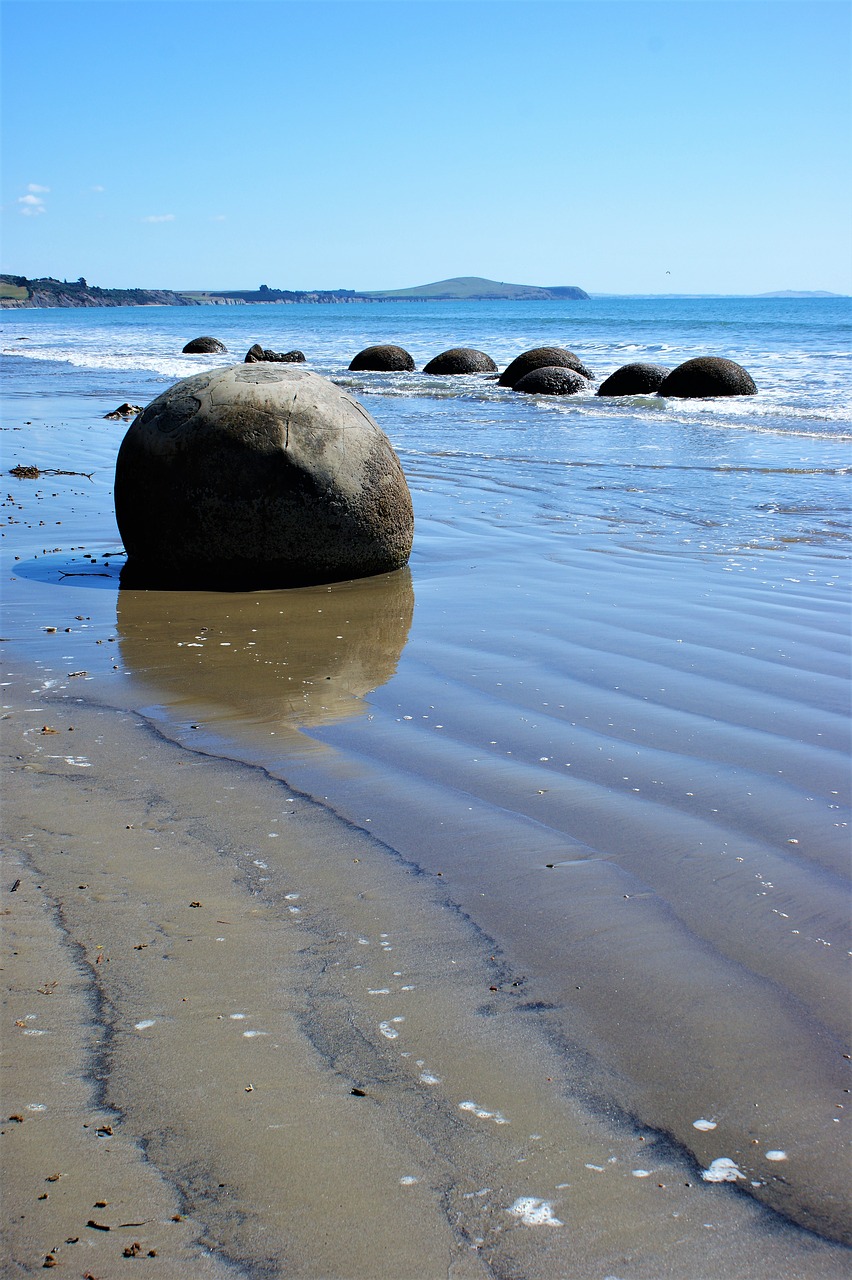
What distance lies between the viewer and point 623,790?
11.6 ft

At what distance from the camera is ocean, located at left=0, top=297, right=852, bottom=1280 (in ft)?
6.59

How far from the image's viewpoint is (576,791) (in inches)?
139

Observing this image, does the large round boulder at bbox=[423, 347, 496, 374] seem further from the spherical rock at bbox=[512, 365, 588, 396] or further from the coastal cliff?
the coastal cliff

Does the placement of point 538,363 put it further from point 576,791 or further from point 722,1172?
point 722,1172

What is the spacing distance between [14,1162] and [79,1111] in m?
0.15

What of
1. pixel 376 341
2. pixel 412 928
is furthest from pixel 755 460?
pixel 376 341

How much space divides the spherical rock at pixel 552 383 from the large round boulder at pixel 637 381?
66 centimetres

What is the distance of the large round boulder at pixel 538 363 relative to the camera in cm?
2295

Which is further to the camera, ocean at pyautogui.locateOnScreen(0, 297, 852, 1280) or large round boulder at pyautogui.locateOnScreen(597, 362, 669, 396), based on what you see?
Result: large round boulder at pyautogui.locateOnScreen(597, 362, 669, 396)

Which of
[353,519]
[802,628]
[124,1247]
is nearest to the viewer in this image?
[124,1247]

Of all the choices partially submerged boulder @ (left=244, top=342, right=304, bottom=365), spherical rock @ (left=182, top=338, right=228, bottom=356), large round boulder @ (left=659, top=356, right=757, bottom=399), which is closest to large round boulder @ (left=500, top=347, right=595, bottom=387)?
large round boulder @ (left=659, top=356, right=757, bottom=399)

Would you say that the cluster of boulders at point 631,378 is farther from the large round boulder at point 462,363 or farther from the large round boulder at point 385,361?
the large round boulder at point 385,361

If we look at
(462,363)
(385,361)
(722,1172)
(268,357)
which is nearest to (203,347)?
(268,357)

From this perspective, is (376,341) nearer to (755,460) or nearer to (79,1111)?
(755,460)
